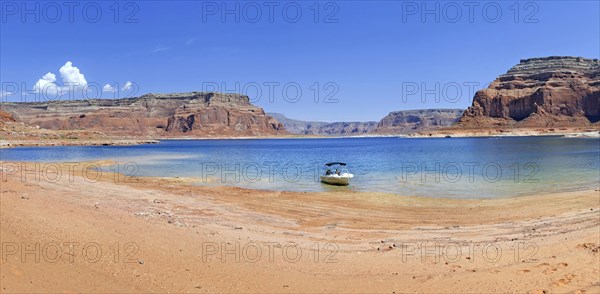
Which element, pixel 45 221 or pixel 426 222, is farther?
pixel 426 222

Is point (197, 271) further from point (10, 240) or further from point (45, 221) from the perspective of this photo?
point (45, 221)

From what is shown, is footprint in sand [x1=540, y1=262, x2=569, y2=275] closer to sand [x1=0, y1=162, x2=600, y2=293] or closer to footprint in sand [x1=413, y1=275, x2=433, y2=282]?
sand [x1=0, y1=162, x2=600, y2=293]

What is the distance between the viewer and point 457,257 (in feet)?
32.1

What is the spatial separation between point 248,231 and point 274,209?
4703 mm

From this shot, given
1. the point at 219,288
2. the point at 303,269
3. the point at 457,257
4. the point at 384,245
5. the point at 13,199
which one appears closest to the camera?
the point at 219,288

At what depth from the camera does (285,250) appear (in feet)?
33.7

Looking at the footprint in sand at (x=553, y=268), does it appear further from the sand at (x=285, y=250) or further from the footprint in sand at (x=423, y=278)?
the footprint in sand at (x=423, y=278)

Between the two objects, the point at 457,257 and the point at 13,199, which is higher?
the point at 13,199

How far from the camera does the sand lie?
774 centimetres

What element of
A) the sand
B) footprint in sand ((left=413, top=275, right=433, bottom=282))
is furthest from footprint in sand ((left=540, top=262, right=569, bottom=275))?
footprint in sand ((left=413, top=275, right=433, bottom=282))

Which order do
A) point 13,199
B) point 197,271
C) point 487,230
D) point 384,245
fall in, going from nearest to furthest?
point 197,271, point 384,245, point 13,199, point 487,230

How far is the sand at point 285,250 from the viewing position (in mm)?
7737

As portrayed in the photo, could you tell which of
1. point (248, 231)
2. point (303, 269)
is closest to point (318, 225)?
point (248, 231)

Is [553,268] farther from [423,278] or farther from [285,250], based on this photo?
[285,250]
